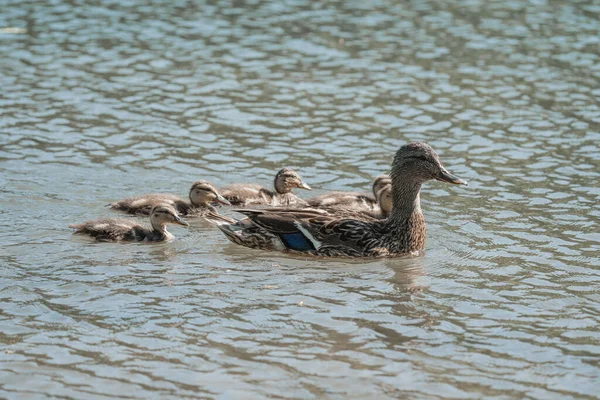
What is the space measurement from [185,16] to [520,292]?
11.7 meters

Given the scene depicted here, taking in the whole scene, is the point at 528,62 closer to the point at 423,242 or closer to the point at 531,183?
the point at 531,183

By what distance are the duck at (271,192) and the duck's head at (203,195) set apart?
8.6 inches

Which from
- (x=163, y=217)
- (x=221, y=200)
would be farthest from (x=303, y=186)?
(x=163, y=217)

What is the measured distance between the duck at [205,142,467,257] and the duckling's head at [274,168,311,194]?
1308 mm

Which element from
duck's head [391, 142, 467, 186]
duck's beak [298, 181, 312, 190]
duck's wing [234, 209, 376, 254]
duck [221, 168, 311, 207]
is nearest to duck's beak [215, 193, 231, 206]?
→ duck [221, 168, 311, 207]

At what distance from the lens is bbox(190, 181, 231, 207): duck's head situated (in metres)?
11.0

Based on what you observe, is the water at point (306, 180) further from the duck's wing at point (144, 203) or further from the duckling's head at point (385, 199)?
the duckling's head at point (385, 199)

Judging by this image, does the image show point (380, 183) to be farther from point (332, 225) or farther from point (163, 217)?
point (163, 217)

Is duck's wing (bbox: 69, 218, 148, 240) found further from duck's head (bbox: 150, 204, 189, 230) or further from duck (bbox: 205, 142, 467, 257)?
duck (bbox: 205, 142, 467, 257)

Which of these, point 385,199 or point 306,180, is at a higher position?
point 385,199

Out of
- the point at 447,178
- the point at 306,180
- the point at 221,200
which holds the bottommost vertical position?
the point at 306,180

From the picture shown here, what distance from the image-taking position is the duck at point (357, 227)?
971 centimetres

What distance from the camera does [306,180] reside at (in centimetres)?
1216

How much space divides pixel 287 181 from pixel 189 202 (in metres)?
1.00
